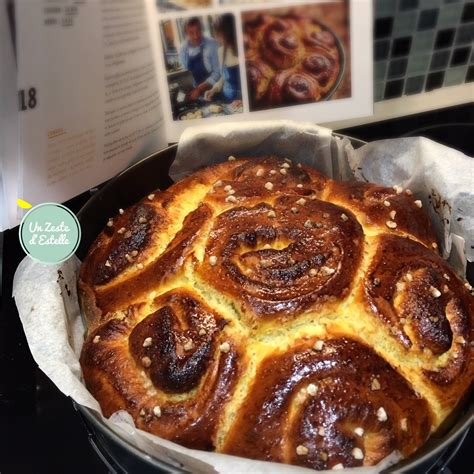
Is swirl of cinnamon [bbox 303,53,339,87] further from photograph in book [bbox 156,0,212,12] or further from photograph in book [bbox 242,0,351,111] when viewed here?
photograph in book [bbox 156,0,212,12]

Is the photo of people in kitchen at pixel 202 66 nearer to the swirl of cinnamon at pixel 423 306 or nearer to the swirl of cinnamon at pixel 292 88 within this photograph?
the swirl of cinnamon at pixel 292 88

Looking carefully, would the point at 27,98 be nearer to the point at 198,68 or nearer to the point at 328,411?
the point at 198,68

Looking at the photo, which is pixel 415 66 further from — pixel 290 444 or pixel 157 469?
pixel 157 469

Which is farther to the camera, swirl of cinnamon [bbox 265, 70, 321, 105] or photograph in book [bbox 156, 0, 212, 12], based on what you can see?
swirl of cinnamon [bbox 265, 70, 321, 105]

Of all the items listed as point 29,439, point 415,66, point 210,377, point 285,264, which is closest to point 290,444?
point 210,377

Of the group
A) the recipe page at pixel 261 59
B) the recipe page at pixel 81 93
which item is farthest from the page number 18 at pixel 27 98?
the recipe page at pixel 261 59

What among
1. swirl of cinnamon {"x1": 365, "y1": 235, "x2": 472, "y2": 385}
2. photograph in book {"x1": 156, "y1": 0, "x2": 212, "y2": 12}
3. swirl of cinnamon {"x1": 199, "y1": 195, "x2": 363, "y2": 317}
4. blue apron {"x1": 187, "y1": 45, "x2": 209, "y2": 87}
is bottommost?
swirl of cinnamon {"x1": 365, "y1": 235, "x2": 472, "y2": 385}

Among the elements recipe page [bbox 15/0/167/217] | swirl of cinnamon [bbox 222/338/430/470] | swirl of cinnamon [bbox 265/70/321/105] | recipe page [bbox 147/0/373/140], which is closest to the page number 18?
recipe page [bbox 15/0/167/217]
